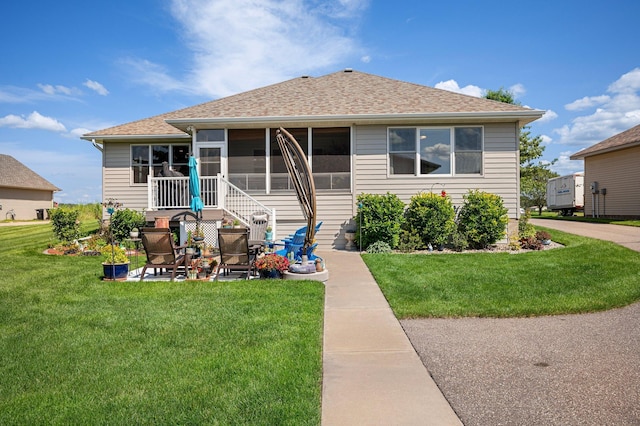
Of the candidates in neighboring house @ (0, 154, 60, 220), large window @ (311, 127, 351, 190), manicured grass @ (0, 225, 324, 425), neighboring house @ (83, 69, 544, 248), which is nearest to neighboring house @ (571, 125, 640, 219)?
neighboring house @ (83, 69, 544, 248)

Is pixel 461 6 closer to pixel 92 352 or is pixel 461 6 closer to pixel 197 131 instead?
pixel 197 131

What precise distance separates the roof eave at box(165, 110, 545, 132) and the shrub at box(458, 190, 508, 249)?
237cm

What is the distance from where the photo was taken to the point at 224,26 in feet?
41.5

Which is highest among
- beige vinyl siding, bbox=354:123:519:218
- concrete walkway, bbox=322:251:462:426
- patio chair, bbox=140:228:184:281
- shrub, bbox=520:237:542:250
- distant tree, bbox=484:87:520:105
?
distant tree, bbox=484:87:520:105

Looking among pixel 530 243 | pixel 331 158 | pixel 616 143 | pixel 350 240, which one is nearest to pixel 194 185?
pixel 331 158

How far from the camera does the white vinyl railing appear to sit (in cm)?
1205

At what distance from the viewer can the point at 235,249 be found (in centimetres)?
771

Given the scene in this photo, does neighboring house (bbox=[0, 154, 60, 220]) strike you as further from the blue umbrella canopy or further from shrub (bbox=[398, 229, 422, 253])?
shrub (bbox=[398, 229, 422, 253])

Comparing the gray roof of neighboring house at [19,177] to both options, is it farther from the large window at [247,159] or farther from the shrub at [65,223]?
the large window at [247,159]

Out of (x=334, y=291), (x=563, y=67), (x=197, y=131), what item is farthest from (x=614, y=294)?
(x=563, y=67)

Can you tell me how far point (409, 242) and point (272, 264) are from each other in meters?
5.42

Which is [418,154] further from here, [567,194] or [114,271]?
[567,194]

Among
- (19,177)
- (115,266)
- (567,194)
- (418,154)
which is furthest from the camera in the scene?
(19,177)

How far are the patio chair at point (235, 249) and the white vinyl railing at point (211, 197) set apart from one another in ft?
13.6
